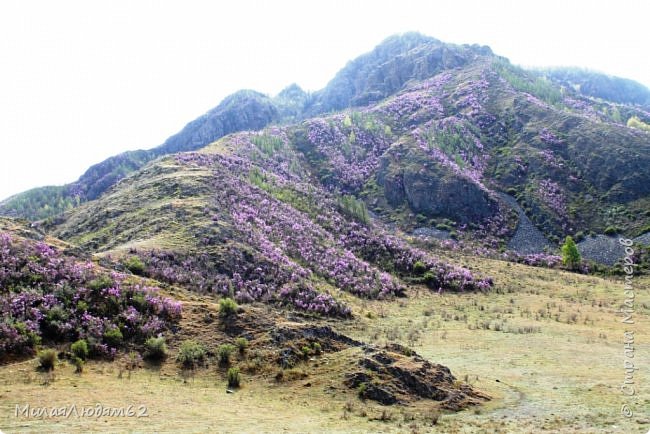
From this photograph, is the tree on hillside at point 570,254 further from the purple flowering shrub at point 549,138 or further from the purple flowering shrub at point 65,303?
the purple flowering shrub at point 65,303

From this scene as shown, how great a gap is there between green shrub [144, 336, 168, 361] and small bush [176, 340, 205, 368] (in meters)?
0.78

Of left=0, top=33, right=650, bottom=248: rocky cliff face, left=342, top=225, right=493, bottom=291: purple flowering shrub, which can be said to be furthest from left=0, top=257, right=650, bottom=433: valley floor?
left=0, top=33, right=650, bottom=248: rocky cliff face

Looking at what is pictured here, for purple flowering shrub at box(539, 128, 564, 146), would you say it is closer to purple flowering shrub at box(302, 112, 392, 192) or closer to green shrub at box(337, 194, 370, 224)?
purple flowering shrub at box(302, 112, 392, 192)

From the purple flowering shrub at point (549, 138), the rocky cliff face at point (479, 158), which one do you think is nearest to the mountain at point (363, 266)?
the rocky cliff face at point (479, 158)

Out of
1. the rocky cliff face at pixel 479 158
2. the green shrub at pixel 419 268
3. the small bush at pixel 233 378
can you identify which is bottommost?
the green shrub at pixel 419 268

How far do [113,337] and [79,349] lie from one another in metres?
1.87

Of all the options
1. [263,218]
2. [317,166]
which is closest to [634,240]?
[263,218]

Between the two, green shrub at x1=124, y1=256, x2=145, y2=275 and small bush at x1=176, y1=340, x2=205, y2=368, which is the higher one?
green shrub at x1=124, y1=256, x2=145, y2=275

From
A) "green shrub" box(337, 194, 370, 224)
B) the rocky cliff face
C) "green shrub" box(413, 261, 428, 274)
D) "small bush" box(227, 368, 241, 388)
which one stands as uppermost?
the rocky cliff face

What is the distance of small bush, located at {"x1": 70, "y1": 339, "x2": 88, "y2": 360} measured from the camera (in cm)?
2047

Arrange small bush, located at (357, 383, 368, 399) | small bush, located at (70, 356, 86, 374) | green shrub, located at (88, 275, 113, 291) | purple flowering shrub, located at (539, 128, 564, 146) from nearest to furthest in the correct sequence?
small bush, located at (357, 383, 368, 399), small bush, located at (70, 356, 86, 374), green shrub, located at (88, 275, 113, 291), purple flowering shrub, located at (539, 128, 564, 146)

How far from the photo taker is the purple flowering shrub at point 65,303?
70.1ft

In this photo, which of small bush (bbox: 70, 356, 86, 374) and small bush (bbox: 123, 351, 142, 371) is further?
small bush (bbox: 123, 351, 142, 371)

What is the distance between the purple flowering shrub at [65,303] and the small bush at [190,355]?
2513 millimetres
